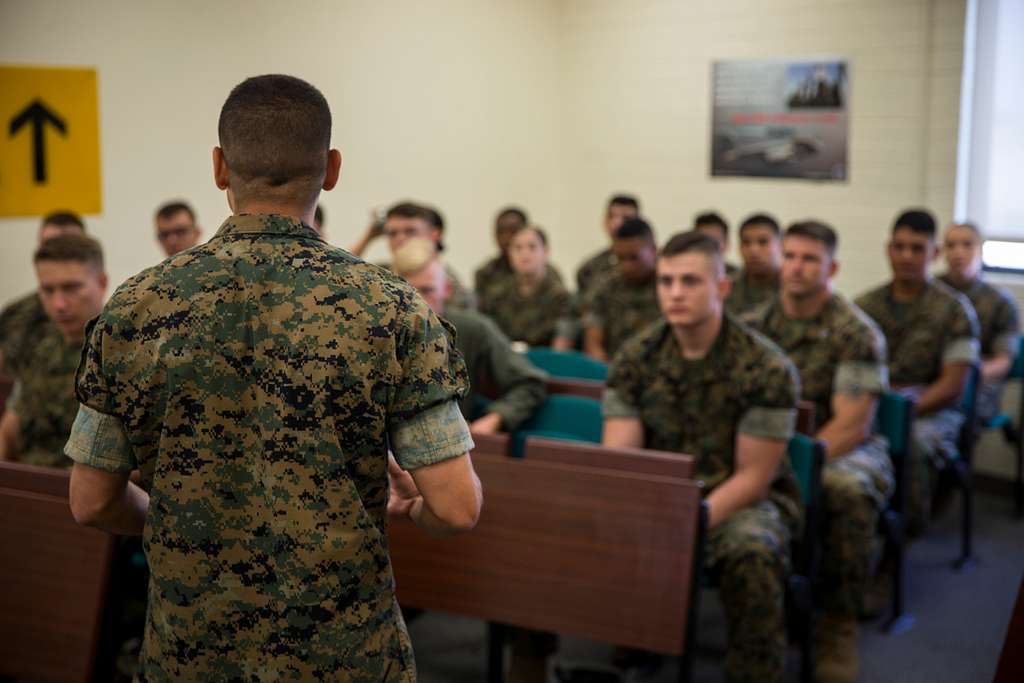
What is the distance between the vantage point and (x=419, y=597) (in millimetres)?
3078

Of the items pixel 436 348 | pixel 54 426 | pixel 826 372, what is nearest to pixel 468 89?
pixel 826 372

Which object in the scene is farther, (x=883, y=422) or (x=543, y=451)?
(x=883, y=422)

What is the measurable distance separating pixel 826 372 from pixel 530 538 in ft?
6.26

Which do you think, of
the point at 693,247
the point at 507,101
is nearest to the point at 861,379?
the point at 693,247

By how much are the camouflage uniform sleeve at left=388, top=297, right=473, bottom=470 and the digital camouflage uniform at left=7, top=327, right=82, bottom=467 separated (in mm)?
2313

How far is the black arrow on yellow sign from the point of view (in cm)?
593

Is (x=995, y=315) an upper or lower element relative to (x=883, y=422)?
upper

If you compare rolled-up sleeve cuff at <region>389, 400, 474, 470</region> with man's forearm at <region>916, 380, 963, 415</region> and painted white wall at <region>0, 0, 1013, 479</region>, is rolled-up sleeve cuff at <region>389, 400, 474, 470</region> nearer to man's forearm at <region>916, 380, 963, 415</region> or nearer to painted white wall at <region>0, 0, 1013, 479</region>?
man's forearm at <region>916, 380, 963, 415</region>

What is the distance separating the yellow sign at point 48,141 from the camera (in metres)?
5.87

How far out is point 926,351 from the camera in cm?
511

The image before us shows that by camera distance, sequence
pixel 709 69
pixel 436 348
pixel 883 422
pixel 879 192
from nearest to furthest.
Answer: pixel 436 348 → pixel 883 422 → pixel 879 192 → pixel 709 69

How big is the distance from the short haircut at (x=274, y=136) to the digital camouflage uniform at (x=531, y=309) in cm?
479

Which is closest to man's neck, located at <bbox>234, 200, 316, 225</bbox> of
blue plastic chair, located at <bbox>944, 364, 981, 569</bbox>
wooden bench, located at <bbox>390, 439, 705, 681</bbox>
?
wooden bench, located at <bbox>390, 439, 705, 681</bbox>

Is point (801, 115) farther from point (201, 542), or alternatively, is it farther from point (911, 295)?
point (201, 542)
